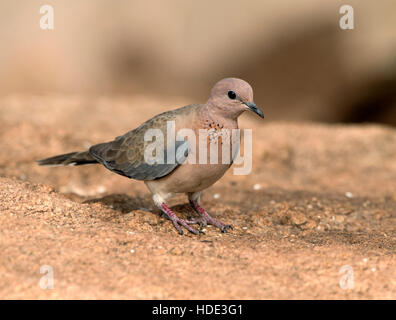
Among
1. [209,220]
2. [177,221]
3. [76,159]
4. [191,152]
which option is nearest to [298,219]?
[209,220]

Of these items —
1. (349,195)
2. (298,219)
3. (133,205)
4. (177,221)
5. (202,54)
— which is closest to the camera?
(177,221)

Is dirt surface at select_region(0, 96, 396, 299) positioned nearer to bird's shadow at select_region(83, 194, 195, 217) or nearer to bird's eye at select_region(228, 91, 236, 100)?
bird's shadow at select_region(83, 194, 195, 217)

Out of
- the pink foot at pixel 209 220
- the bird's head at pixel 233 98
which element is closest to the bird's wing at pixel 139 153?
the bird's head at pixel 233 98

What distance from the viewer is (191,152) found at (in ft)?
14.8

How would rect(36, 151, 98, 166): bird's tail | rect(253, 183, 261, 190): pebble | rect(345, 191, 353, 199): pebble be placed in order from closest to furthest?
1. rect(36, 151, 98, 166): bird's tail
2. rect(345, 191, 353, 199): pebble
3. rect(253, 183, 261, 190): pebble

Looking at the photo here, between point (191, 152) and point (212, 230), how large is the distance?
77cm

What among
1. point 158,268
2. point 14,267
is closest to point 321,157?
point 158,268

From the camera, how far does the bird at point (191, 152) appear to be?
4.53 m

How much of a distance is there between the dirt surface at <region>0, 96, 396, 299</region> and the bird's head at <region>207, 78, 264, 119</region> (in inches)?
42.4

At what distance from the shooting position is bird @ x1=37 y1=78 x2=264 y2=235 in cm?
453

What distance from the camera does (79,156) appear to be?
5434mm

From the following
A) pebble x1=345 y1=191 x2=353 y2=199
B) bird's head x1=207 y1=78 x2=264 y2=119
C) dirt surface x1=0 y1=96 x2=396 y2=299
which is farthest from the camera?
pebble x1=345 y1=191 x2=353 y2=199

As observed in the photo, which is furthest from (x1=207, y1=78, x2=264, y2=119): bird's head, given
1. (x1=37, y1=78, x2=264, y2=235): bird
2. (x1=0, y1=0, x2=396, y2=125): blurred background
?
(x1=0, y1=0, x2=396, y2=125): blurred background

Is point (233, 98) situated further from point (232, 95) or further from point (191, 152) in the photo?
point (191, 152)
